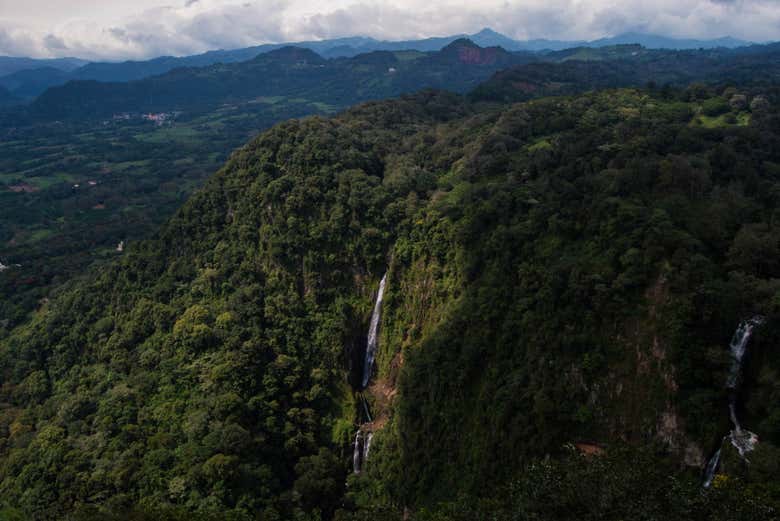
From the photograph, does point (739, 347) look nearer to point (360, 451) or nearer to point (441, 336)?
point (441, 336)

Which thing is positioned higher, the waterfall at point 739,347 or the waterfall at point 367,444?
the waterfall at point 739,347

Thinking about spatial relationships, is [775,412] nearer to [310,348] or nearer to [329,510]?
[329,510]

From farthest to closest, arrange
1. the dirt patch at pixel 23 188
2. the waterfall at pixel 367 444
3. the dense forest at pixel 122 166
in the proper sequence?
the dirt patch at pixel 23 188 < the dense forest at pixel 122 166 < the waterfall at pixel 367 444

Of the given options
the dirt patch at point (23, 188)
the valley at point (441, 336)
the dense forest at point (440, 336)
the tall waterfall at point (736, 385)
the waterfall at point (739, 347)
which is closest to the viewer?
the tall waterfall at point (736, 385)

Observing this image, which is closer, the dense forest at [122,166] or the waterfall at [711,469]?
the waterfall at [711,469]

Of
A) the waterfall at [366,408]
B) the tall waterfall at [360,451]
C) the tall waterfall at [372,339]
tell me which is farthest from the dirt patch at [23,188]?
the tall waterfall at [360,451]

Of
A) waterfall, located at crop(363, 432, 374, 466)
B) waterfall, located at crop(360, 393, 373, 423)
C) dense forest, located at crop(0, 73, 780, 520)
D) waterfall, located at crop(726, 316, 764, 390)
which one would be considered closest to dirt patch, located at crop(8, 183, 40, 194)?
dense forest, located at crop(0, 73, 780, 520)

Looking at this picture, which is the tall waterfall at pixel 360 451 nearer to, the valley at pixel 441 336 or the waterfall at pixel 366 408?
the valley at pixel 441 336

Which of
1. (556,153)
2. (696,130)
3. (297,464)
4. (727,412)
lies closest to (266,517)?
(297,464)
